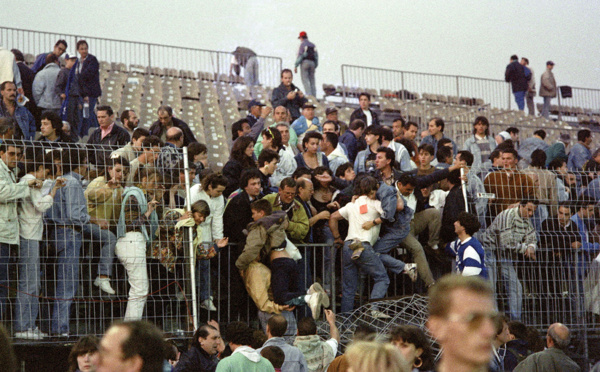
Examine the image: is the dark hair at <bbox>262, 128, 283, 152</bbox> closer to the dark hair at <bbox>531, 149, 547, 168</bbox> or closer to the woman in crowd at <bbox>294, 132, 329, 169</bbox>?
the woman in crowd at <bbox>294, 132, 329, 169</bbox>

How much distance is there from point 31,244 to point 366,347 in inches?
197

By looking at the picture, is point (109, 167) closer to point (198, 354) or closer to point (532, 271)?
point (198, 354)

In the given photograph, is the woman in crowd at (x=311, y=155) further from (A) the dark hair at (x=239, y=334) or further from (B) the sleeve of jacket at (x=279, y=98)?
(B) the sleeve of jacket at (x=279, y=98)

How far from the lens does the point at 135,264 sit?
8.02 meters

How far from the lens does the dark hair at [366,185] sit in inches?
371

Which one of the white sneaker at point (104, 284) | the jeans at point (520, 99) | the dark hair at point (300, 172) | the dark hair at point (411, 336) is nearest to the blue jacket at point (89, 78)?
the dark hair at point (300, 172)

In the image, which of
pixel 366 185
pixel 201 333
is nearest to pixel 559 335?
pixel 366 185

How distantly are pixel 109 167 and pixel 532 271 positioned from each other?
5031mm

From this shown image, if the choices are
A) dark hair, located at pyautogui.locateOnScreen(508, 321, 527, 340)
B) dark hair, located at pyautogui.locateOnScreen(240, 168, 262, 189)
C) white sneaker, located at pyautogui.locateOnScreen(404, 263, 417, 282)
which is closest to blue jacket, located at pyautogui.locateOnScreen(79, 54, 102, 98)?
dark hair, located at pyautogui.locateOnScreen(240, 168, 262, 189)

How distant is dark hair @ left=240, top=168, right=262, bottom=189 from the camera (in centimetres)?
899

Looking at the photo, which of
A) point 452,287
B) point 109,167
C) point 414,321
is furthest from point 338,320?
point 452,287

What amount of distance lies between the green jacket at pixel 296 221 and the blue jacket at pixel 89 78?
19.8 ft

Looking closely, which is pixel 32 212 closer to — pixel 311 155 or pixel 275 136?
pixel 275 136

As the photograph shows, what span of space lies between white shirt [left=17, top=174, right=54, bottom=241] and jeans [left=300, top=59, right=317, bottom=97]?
40.3 feet
